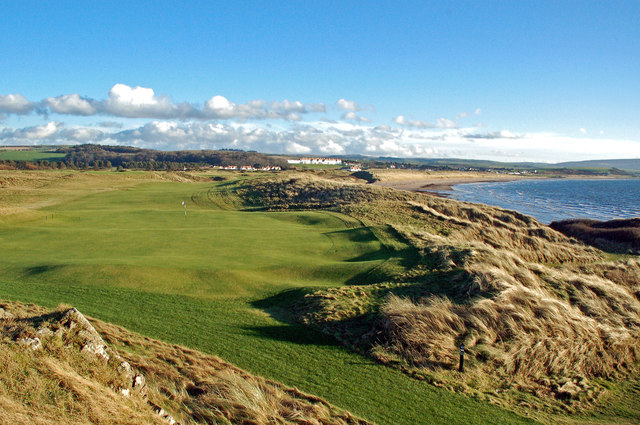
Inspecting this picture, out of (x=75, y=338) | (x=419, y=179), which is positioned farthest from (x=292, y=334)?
(x=419, y=179)

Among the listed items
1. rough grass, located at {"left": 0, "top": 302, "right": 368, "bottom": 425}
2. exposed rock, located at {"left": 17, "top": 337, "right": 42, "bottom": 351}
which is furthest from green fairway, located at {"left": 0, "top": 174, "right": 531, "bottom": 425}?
exposed rock, located at {"left": 17, "top": 337, "right": 42, "bottom": 351}

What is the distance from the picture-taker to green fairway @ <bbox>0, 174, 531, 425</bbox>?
10141 millimetres

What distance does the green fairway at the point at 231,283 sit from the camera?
10141 millimetres

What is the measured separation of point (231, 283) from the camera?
1752 centimetres

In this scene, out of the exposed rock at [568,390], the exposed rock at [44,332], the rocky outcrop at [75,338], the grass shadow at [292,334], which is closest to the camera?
the rocky outcrop at [75,338]

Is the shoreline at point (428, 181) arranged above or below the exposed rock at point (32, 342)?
above

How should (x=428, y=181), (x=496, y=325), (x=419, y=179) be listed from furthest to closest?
(x=419, y=179), (x=428, y=181), (x=496, y=325)

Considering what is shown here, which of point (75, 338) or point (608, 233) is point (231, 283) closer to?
point (75, 338)

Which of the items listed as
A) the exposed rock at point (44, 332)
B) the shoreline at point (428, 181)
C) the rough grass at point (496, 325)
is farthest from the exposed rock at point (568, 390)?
the shoreline at point (428, 181)

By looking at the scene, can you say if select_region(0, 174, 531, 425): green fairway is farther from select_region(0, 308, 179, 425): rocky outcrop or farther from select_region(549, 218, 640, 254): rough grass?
select_region(549, 218, 640, 254): rough grass

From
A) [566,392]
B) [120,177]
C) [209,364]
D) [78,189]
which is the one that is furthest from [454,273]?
[120,177]

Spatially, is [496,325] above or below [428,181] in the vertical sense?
below

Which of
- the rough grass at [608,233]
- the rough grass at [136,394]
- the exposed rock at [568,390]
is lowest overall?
the exposed rock at [568,390]

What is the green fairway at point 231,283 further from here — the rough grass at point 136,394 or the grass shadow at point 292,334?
the rough grass at point 136,394
